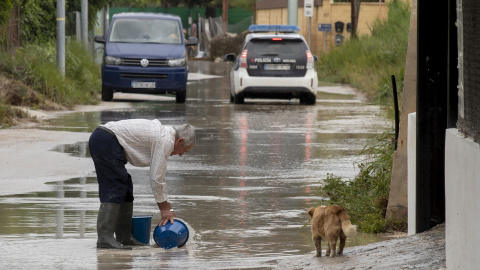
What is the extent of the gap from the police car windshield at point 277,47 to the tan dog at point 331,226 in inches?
626

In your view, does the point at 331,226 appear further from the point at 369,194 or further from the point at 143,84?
the point at 143,84

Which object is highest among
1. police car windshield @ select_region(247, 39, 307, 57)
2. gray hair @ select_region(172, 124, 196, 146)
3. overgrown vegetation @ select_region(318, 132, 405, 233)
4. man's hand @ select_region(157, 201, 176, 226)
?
gray hair @ select_region(172, 124, 196, 146)

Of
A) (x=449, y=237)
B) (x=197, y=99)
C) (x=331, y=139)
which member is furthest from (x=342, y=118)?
(x=449, y=237)

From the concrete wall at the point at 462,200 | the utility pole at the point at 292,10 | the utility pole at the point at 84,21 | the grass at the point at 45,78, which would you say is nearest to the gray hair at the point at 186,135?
the concrete wall at the point at 462,200

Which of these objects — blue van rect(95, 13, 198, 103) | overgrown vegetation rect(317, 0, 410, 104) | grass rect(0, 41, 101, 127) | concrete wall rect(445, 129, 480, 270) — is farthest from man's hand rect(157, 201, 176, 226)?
overgrown vegetation rect(317, 0, 410, 104)

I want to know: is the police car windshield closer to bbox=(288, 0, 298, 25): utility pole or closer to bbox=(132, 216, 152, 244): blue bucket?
bbox=(288, 0, 298, 25): utility pole

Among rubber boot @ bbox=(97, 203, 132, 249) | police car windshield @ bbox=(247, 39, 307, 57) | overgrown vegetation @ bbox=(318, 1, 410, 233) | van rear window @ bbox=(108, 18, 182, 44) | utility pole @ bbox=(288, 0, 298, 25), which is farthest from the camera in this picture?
utility pole @ bbox=(288, 0, 298, 25)

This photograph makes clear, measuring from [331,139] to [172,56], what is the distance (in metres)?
7.60

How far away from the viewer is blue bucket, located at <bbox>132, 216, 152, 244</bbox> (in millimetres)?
7723

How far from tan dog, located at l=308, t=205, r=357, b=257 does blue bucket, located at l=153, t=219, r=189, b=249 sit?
106 centimetres

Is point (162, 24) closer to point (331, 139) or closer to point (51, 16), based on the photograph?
point (51, 16)

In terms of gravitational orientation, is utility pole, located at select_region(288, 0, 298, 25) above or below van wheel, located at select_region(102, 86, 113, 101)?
above

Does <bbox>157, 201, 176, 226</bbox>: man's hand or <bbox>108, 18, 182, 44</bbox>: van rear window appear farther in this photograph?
<bbox>108, 18, 182, 44</bbox>: van rear window

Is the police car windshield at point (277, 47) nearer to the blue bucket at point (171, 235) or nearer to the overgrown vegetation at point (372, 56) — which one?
the overgrown vegetation at point (372, 56)
